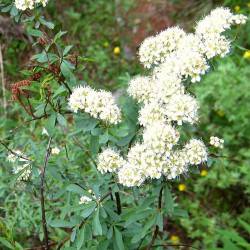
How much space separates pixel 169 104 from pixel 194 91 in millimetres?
2006

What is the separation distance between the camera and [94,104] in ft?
6.16

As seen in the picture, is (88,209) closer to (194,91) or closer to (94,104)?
(94,104)

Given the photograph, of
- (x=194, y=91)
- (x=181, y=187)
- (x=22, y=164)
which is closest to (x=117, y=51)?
(x=194, y=91)

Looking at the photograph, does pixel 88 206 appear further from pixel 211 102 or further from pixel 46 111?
pixel 211 102

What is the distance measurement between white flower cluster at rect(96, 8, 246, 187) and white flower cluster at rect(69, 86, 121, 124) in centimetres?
11

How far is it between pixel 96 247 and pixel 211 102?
2169 millimetres

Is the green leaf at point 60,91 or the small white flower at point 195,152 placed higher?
the green leaf at point 60,91

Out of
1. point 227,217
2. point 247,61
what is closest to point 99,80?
point 247,61

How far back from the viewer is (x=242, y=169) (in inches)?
131

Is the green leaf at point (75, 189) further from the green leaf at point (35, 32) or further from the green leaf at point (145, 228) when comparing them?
the green leaf at point (35, 32)

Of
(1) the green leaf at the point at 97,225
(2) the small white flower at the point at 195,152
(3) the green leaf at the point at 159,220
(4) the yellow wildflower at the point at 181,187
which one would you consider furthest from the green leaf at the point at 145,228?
(4) the yellow wildflower at the point at 181,187

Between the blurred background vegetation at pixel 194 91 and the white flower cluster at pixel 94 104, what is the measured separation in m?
0.21

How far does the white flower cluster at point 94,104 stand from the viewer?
1.88m

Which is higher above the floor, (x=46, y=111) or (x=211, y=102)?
(x=211, y=102)
